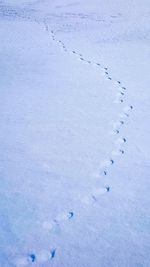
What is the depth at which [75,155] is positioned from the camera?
10.6 feet

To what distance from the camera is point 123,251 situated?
2217mm

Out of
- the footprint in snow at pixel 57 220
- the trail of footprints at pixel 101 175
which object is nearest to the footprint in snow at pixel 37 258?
the trail of footprints at pixel 101 175

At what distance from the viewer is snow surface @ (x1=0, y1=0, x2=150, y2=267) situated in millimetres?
2273

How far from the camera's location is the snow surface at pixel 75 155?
227cm

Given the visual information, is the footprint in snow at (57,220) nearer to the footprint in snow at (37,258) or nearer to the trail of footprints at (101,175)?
the trail of footprints at (101,175)

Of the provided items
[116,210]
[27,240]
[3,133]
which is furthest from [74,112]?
[27,240]

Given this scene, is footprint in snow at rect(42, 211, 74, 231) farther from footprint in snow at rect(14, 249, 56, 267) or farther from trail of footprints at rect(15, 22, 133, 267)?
footprint in snow at rect(14, 249, 56, 267)

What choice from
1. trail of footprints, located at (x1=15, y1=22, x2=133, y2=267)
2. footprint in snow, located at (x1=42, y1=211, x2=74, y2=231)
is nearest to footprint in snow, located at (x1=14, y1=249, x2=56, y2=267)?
trail of footprints, located at (x1=15, y1=22, x2=133, y2=267)

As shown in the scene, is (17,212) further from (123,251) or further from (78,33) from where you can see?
(78,33)

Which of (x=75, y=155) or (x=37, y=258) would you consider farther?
(x=75, y=155)

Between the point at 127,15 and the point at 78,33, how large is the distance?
2.83 meters

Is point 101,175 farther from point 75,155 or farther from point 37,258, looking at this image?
point 37,258

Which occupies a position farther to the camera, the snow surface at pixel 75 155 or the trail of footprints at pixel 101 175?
the snow surface at pixel 75 155

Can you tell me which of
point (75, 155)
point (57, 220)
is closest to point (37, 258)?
point (57, 220)
